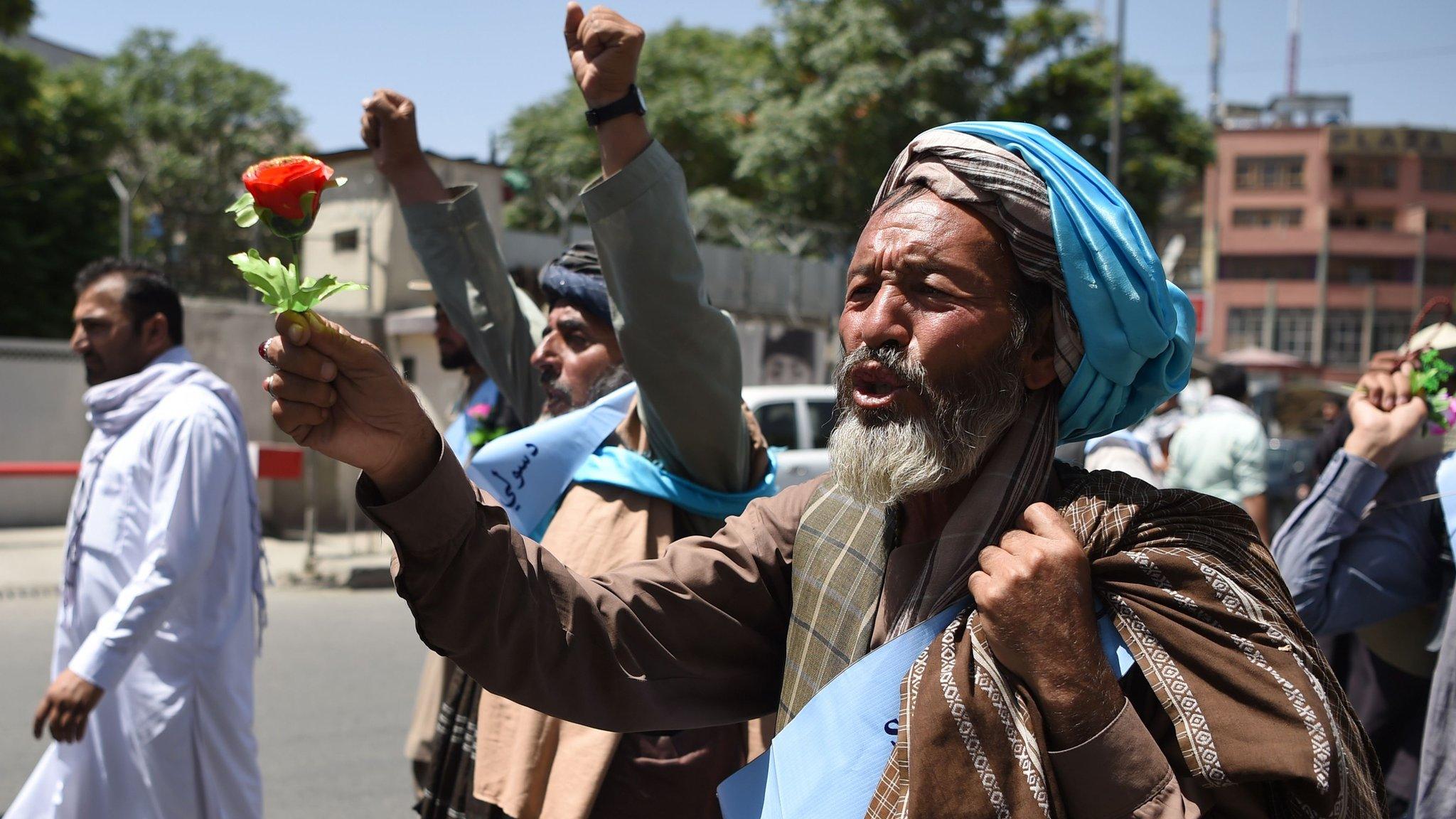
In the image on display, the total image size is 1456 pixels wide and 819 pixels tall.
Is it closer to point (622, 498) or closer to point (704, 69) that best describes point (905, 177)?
point (622, 498)

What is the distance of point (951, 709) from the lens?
1.25 metres

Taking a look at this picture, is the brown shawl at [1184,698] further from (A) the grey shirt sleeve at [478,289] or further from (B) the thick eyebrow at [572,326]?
(A) the grey shirt sleeve at [478,289]

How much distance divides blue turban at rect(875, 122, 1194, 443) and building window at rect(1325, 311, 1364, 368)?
5671cm

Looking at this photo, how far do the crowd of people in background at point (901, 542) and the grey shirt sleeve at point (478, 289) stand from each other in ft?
0.04

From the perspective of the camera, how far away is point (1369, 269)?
52.4 metres

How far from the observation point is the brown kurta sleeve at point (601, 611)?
1380mm

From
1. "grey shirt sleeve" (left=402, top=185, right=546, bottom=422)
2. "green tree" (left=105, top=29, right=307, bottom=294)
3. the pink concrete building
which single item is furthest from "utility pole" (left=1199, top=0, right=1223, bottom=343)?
"grey shirt sleeve" (left=402, top=185, right=546, bottom=422)

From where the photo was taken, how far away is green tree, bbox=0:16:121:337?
1886 cm

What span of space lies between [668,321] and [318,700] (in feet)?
16.2

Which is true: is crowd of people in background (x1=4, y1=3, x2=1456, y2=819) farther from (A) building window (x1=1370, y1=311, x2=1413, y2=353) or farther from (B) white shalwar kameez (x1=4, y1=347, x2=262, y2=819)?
(A) building window (x1=1370, y1=311, x2=1413, y2=353)

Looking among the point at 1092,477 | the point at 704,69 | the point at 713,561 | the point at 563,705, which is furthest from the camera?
the point at 704,69

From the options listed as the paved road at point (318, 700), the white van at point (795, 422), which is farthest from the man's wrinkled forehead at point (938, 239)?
the white van at point (795, 422)

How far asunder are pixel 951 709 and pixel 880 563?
340 mm

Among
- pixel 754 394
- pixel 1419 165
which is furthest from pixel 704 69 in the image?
pixel 1419 165
